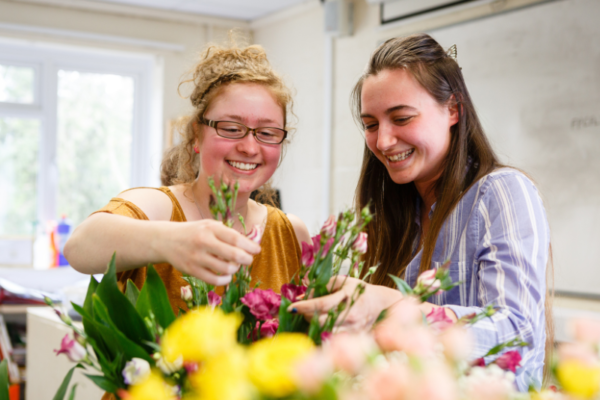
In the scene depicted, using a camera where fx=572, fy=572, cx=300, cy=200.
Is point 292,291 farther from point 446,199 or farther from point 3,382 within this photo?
point 446,199

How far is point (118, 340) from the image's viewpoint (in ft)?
1.91

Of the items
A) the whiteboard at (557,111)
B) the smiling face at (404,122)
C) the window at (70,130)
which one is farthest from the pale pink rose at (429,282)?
the window at (70,130)

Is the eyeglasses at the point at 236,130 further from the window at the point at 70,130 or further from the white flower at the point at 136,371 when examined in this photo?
the window at the point at 70,130

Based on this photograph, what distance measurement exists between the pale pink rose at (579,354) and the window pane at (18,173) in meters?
4.29

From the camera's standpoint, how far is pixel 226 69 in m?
1.18

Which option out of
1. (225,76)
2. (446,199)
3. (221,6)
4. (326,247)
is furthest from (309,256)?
(221,6)

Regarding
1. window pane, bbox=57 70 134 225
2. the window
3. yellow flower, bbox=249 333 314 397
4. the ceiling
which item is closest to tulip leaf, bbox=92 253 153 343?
yellow flower, bbox=249 333 314 397

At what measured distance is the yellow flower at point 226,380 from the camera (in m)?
0.28

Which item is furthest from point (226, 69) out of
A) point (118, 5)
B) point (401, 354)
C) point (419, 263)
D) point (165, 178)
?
point (118, 5)

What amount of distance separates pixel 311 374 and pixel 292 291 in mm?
353

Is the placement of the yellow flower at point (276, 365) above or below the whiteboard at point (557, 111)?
below

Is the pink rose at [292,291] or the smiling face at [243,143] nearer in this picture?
the pink rose at [292,291]

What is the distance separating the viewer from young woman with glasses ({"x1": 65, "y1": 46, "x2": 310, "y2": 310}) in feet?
2.78

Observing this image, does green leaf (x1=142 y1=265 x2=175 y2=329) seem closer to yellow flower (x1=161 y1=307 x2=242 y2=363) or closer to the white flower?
the white flower
